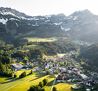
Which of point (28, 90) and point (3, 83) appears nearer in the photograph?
point (28, 90)

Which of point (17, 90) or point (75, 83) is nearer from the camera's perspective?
point (17, 90)

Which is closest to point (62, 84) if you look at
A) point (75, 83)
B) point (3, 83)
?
point (75, 83)

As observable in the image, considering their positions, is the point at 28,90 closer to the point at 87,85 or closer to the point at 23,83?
the point at 23,83

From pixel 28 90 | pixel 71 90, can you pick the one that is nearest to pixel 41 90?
pixel 28 90

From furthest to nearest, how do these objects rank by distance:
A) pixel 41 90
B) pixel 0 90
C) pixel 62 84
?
pixel 62 84 < pixel 0 90 < pixel 41 90

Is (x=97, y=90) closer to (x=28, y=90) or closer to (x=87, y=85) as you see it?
(x=87, y=85)

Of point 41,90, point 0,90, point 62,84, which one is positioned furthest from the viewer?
point 62,84

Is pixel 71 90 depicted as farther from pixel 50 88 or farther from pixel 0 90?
pixel 0 90
